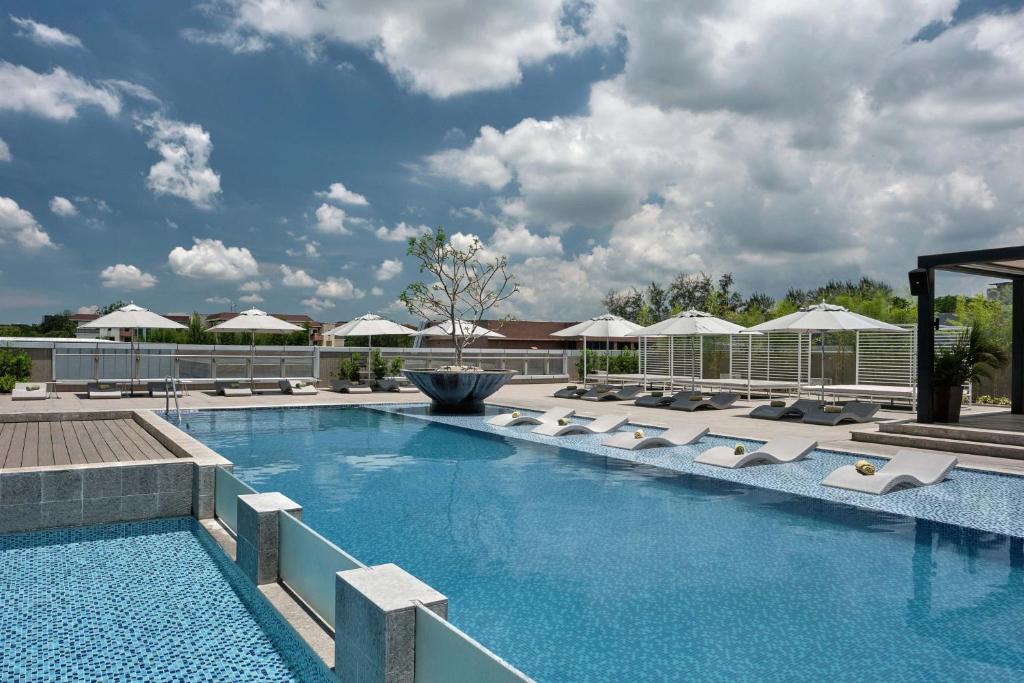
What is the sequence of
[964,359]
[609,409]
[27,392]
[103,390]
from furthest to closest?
[103,390]
[609,409]
[27,392]
[964,359]

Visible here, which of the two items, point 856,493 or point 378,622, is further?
point 856,493

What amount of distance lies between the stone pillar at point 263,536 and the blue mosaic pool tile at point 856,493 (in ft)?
19.6

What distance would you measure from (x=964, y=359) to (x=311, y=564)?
38.2ft

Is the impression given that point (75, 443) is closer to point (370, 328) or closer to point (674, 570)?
point (674, 570)

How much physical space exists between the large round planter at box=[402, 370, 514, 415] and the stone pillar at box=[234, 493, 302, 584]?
1112 cm

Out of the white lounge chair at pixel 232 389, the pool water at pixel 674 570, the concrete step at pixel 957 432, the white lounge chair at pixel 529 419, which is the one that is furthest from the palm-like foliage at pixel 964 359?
the white lounge chair at pixel 232 389

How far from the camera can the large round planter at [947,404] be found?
11586mm

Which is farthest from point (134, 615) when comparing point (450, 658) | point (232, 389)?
point (232, 389)

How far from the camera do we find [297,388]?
20391 millimetres

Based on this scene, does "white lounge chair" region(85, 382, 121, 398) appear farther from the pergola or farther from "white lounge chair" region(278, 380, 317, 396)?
the pergola

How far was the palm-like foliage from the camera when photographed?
11570 mm

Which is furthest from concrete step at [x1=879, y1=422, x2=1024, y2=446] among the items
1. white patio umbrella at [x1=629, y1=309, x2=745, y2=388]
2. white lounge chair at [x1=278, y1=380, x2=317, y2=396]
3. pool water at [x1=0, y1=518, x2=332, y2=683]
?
white lounge chair at [x1=278, y1=380, x2=317, y2=396]

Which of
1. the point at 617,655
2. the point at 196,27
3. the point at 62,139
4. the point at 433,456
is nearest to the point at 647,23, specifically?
the point at 433,456

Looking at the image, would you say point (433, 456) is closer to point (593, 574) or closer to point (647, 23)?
point (593, 574)
